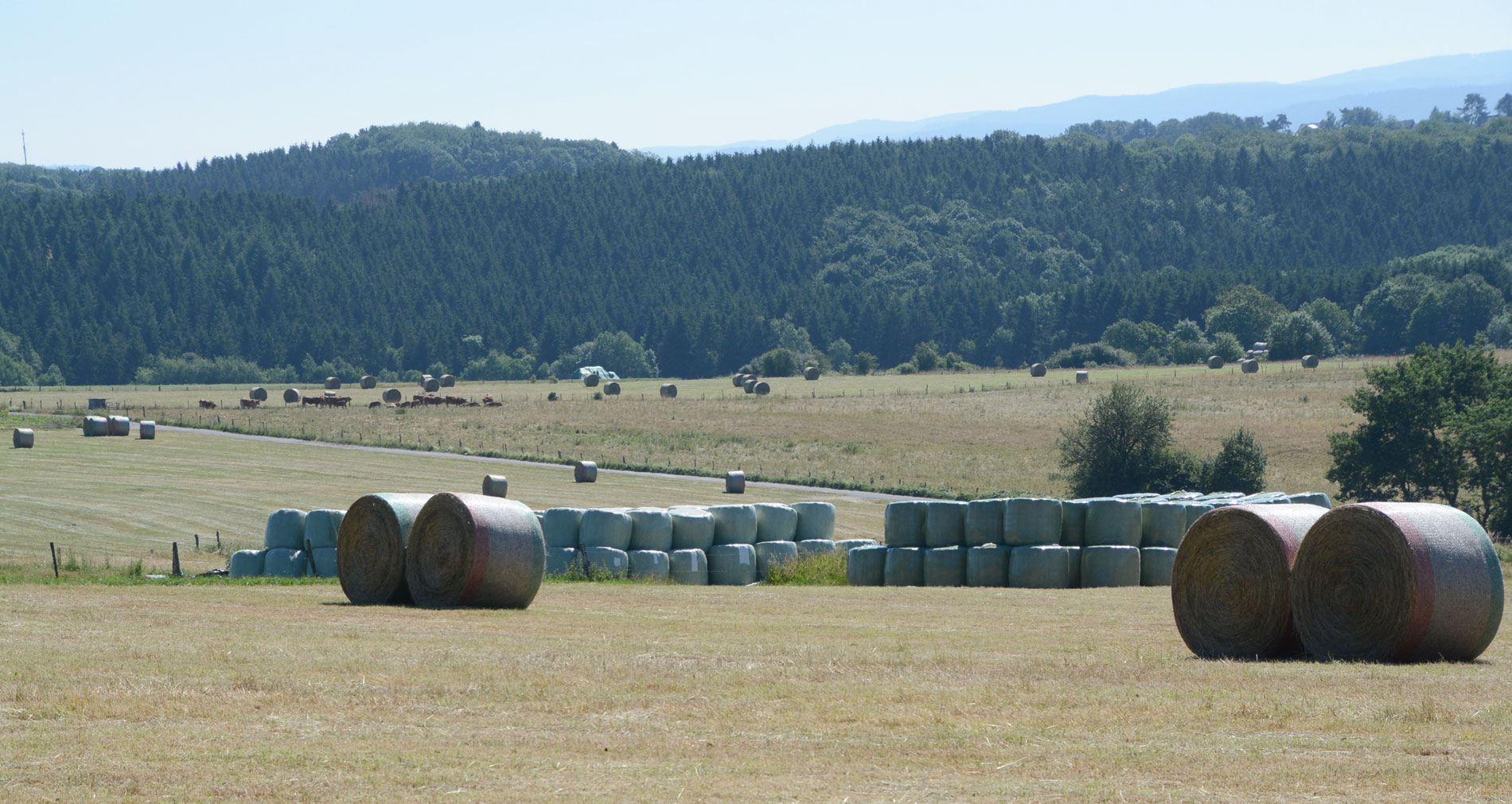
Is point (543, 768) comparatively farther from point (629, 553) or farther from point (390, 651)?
point (629, 553)

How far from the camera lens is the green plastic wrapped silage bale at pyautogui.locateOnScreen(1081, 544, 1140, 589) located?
2752 centimetres

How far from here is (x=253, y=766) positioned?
395 inches

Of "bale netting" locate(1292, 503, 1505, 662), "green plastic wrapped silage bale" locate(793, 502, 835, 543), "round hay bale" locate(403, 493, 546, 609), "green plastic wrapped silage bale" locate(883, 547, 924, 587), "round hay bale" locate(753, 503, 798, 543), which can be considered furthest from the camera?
"green plastic wrapped silage bale" locate(793, 502, 835, 543)

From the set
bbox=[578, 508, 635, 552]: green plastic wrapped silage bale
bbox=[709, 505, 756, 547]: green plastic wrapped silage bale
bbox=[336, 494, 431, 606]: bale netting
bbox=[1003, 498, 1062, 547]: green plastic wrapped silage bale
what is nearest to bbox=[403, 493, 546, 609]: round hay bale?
bbox=[336, 494, 431, 606]: bale netting

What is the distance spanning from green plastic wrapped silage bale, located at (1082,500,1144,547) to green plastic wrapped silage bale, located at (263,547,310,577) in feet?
44.2

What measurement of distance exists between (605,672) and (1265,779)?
6041mm

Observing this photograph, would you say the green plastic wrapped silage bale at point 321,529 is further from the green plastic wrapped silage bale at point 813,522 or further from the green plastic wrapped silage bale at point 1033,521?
the green plastic wrapped silage bale at point 1033,521

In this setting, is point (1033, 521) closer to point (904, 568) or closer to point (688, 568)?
point (904, 568)

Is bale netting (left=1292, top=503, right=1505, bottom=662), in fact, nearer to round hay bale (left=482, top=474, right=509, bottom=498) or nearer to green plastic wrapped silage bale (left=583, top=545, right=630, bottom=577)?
green plastic wrapped silage bale (left=583, top=545, right=630, bottom=577)

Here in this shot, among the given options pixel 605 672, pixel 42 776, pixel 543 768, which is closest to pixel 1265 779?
pixel 543 768

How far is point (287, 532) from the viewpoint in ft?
93.0

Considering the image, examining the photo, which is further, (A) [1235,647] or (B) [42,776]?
(A) [1235,647]

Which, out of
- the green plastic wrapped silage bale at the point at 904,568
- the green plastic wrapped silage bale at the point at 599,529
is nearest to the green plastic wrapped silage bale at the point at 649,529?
the green plastic wrapped silage bale at the point at 599,529

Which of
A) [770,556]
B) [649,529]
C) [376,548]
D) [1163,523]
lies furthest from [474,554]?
[1163,523]
